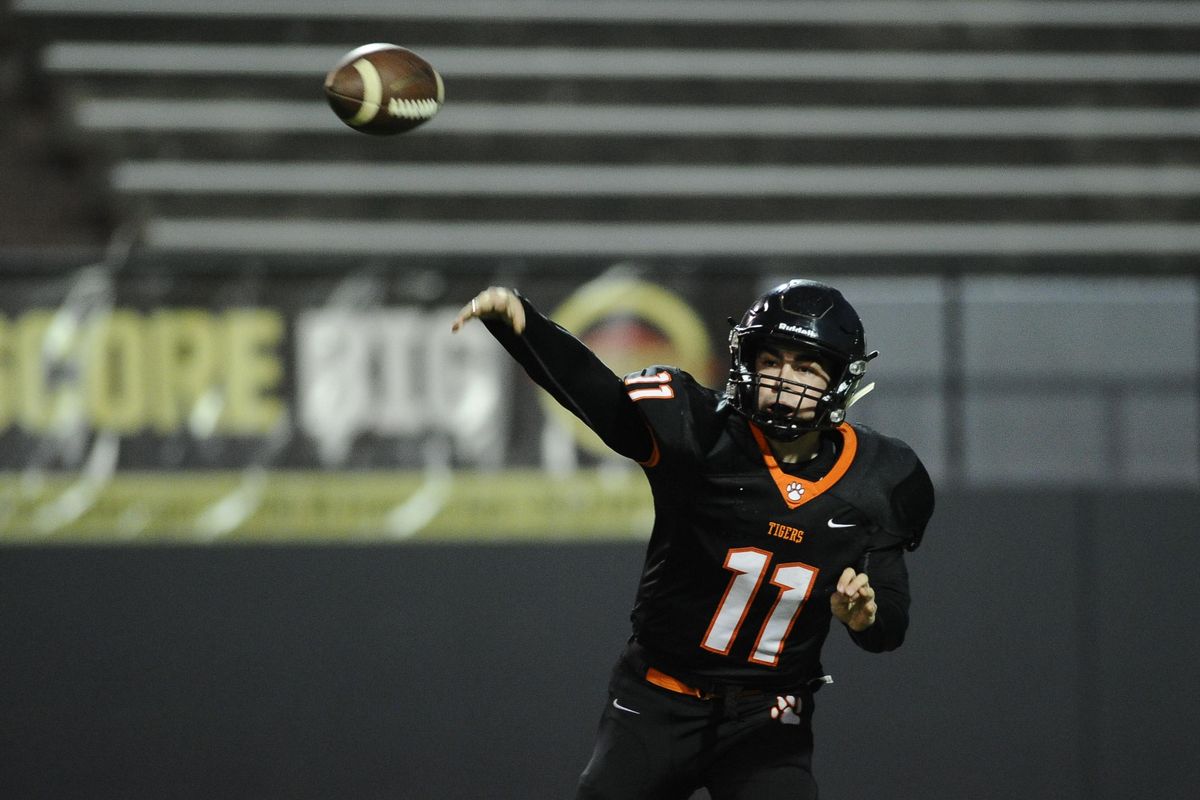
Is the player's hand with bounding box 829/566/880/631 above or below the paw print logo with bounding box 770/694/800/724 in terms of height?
above

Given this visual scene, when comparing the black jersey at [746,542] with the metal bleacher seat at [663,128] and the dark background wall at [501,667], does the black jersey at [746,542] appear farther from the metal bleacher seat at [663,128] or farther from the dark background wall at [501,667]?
the metal bleacher seat at [663,128]

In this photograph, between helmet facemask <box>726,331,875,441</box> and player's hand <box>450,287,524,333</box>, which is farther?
helmet facemask <box>726,331,875,441</box>

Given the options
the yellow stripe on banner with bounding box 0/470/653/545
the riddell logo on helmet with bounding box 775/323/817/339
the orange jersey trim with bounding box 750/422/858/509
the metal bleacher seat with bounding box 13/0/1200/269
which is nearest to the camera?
the riddell logo on helmet with bounding box 775/323/817/339

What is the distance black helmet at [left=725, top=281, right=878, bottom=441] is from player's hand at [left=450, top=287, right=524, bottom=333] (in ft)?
1.61

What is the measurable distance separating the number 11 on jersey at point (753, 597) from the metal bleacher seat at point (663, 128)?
442 cm

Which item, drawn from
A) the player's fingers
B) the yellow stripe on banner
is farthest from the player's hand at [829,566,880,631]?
the yellow stripe on banner

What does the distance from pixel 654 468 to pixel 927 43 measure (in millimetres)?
5492

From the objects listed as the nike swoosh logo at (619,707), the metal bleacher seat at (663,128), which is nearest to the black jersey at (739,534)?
the nike swoosh logo at (619,707)

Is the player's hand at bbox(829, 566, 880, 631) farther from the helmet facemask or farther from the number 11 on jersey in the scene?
the helmet facemask

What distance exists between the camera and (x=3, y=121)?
293 inches

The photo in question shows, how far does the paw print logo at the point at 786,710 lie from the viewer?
2938 millimetres

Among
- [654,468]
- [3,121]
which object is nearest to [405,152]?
[3,121]

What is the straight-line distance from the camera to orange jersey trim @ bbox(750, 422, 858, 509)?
2916 mm

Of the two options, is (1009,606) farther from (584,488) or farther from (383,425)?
(383,425)
